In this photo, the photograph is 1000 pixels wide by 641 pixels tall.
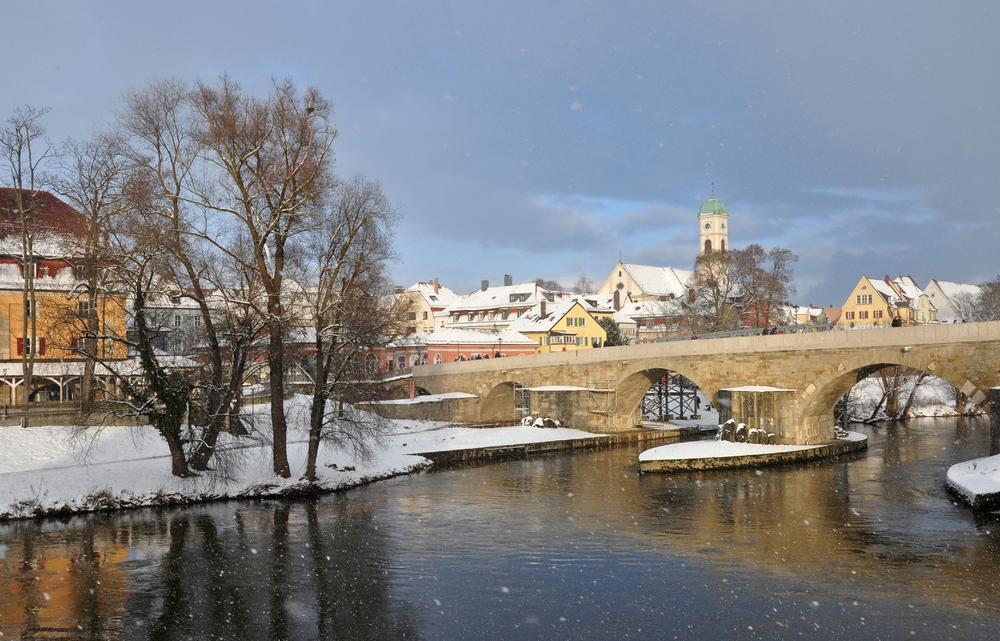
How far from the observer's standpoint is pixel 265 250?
1805 centimetres

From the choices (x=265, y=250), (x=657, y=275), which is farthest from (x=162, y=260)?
(x=657, y=275)

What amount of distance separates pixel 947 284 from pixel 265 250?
3068 inches

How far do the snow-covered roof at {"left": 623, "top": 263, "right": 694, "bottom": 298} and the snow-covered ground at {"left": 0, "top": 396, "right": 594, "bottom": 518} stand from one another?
54624 mm

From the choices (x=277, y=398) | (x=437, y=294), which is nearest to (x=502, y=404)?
(x=277, y=398)

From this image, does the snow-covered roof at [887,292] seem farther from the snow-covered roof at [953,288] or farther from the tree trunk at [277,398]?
the tree trunk at [277,398]

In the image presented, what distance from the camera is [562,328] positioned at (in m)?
55.0

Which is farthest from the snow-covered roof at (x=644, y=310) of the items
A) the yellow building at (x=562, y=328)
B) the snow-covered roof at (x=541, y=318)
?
the snow-covered roof at (x=541, y=318)

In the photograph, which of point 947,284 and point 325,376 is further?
point 947,284

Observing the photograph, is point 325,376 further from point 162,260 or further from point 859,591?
point 859,591

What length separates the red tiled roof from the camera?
20.9 m

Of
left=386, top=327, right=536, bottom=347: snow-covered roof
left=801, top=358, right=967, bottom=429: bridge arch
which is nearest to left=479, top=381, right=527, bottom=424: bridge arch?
left=386, top=327, right=536, bottom=347: snow-covered roof

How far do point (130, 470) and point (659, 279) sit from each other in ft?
220

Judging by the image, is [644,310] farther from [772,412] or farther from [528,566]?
[528,566]

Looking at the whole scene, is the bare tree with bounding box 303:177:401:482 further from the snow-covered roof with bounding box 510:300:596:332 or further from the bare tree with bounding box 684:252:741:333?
the snow-covered roof with bounding box 510:300:596:332
